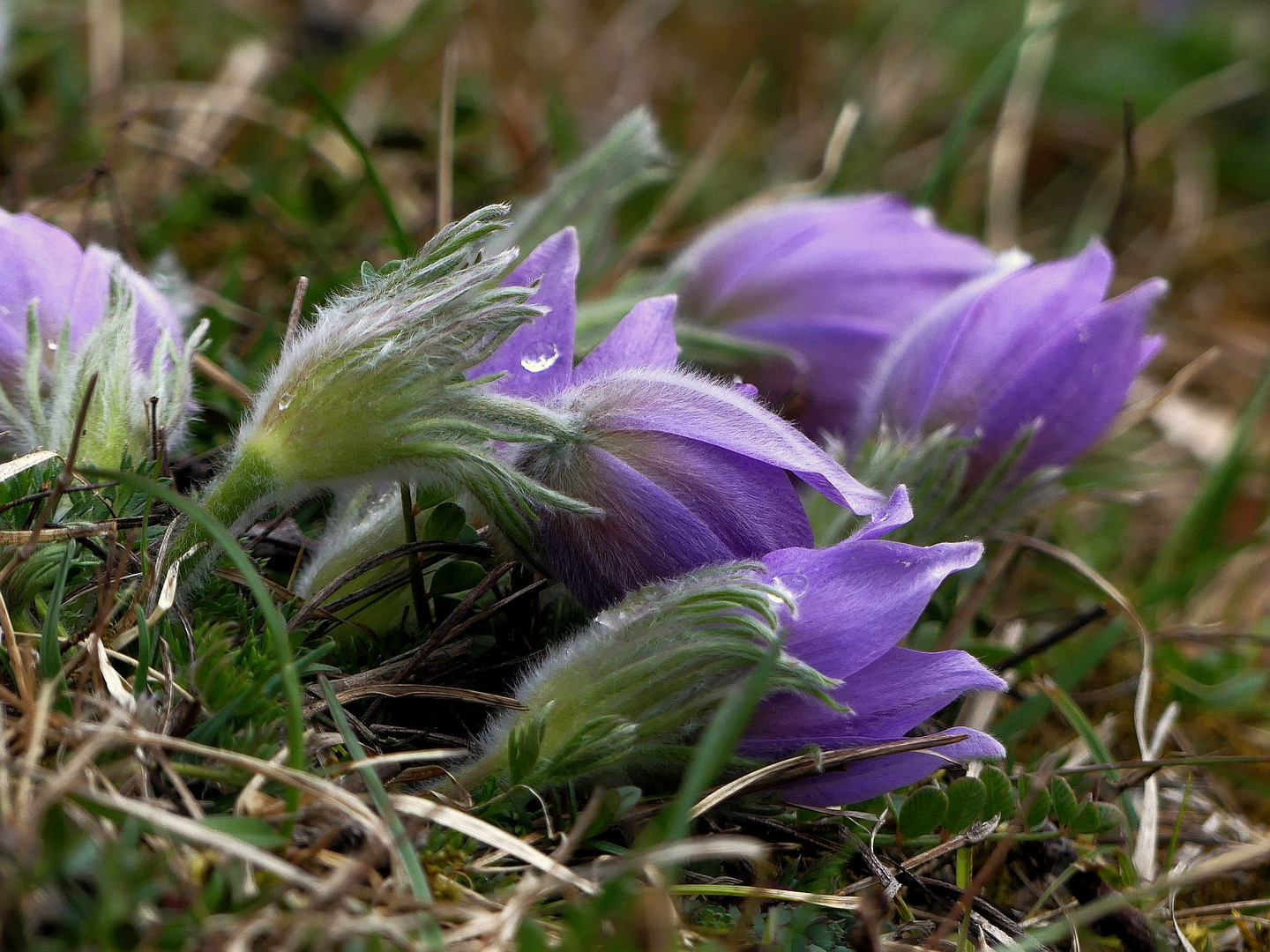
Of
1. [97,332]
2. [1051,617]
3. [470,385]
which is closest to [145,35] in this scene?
[97,332]

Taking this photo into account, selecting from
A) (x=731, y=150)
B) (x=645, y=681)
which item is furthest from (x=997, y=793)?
(x=731, y=150)

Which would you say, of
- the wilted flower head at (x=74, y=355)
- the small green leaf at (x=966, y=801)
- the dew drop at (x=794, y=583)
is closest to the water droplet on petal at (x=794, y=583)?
the dew drop at (x=794, y=583)

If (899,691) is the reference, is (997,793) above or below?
below

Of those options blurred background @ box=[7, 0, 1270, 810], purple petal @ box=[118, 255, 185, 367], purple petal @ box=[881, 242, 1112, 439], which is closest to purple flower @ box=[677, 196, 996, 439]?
purple petal @ box=[881, 242, 1112, 439]

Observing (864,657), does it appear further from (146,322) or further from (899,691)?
(146,322)

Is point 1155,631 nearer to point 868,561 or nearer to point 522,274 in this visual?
point 868,561

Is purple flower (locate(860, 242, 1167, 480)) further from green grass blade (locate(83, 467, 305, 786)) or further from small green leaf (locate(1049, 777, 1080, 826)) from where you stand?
green grass blade (locate(83, 467, 305, 786))
